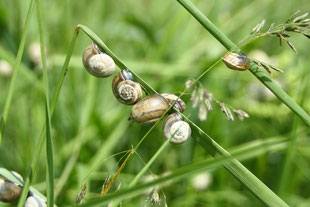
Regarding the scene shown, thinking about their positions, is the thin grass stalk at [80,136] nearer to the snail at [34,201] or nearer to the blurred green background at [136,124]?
the blurred green background at [136,124]

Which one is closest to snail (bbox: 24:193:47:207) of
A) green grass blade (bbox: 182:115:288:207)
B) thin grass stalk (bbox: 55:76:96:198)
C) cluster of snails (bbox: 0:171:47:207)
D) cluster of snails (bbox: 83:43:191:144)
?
cluster of snails (bbox: 0:171:47:207)

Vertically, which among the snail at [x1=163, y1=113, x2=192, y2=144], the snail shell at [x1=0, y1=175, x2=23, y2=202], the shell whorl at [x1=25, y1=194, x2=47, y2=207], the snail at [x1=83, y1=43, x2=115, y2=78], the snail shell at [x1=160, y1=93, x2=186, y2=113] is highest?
the snail at [x1=83, y1=43, x2=115, y2=78]

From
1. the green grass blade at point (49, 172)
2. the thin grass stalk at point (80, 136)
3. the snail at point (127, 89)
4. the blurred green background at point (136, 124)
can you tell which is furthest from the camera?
the blurred green background at point (136, 124)

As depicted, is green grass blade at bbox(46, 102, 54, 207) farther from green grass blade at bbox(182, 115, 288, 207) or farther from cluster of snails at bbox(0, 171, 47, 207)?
green grass blade at bbox(182, 115, 288, 207)

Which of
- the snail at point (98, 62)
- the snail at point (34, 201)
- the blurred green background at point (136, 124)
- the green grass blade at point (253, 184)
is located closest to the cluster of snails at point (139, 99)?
the snail at point (98, 62)

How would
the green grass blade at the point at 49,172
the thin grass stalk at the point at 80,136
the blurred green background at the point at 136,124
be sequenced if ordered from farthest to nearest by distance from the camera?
the blurred green background at the point at 136,124
the thin grass stalk at the point at 80,136
the green grass blade at the point at 49,172
